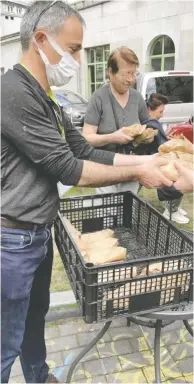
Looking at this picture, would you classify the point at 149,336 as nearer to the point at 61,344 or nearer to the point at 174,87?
the point at 61,344

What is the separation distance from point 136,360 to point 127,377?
5.7 inches

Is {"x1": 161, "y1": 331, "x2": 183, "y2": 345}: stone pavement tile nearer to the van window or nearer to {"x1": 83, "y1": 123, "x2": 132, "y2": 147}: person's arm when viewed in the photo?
{"x1": 83, "y1": 123, "x2": 132, "y2": 147}: person's arm

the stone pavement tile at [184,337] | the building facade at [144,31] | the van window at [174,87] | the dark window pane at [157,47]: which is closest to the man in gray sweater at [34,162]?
the stone pavement tile at [184,337]

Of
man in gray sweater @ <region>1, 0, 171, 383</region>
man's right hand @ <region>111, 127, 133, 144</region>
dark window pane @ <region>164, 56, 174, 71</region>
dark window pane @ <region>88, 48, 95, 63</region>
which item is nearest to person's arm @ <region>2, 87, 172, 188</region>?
man in gray sweater @ <region>1, 0, 171, 383</region>

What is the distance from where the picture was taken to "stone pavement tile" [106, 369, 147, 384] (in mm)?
2109

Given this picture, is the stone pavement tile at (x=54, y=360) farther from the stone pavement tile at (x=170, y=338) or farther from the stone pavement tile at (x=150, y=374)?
the stone pavement tile at (x=170, y=338)

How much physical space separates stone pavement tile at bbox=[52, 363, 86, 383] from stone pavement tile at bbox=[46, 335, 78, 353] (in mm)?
157

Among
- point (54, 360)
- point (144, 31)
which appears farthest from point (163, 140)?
point (144, 31)

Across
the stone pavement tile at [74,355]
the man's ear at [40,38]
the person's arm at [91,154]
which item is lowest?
the stone pavement tile at [74,355]

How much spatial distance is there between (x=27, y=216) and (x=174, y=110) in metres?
6.81

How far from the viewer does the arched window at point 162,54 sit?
12.2 m

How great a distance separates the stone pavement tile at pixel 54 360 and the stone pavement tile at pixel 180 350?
70cm

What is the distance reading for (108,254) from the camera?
171 cm

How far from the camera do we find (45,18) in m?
1.39
